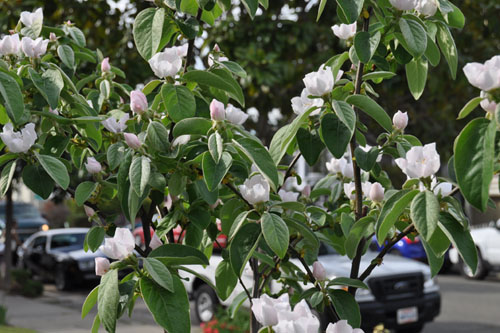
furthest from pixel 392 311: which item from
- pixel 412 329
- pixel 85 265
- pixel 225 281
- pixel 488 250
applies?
pixel 85 265

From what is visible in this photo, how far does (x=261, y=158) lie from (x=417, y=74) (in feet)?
2.18

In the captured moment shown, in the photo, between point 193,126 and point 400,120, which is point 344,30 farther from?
point 193,126

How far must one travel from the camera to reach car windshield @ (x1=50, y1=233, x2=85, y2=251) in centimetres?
1652

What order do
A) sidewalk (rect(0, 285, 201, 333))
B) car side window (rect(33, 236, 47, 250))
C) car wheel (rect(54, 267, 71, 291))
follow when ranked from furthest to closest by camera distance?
car side window (rect(33, 236, 47, 250))
car wheel (rect(54, 267, 71, 291))
sidewalk (rect(0, 285, 201, 333))

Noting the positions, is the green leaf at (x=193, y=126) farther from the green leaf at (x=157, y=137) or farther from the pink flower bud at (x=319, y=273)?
the pink flower bud at (x=319, y=273)

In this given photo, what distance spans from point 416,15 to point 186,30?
0.72 metres

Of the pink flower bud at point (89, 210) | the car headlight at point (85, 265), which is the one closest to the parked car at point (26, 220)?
the car headlight at point (85, 265)

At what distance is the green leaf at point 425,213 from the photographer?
1.50 metres

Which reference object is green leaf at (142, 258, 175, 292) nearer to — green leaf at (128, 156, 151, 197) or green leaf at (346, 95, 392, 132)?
green leaf at (128, 156, 151, 197)

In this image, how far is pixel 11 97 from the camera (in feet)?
6.04

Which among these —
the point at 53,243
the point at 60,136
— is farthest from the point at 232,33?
the point at 53,243

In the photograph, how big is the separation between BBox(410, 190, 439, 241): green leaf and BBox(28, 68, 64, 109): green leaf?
1104 millimetres

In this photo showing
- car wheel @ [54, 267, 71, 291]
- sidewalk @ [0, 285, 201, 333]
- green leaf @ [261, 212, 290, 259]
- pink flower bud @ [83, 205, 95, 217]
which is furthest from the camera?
car wheel @ [54, 267, 71, 291]

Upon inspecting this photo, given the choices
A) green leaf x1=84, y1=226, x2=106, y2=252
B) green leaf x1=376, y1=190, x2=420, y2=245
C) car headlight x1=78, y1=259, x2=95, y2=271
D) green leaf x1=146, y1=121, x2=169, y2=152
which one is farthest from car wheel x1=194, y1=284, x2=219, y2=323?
green leaf x1=376, y1=190, x2=420, y2=245
